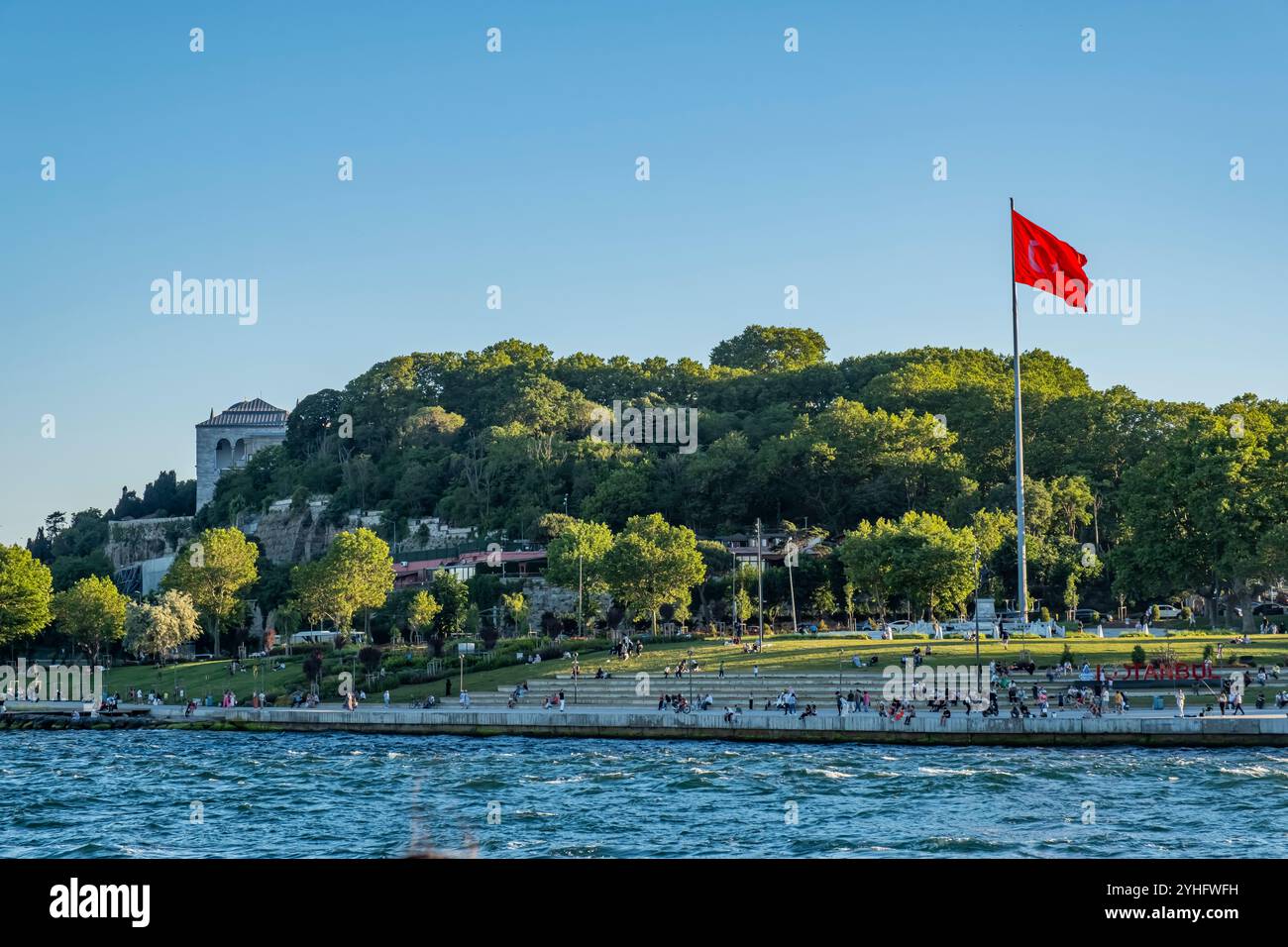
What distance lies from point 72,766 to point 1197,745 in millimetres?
36093

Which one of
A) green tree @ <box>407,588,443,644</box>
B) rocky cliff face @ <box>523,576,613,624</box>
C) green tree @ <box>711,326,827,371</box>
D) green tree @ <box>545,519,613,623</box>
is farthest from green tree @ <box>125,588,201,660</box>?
green tree @ <box>711,326,827,371</box>

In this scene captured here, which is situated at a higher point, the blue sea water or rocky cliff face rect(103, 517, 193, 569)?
rocky cliff face rect(103, 517, 193, 569)

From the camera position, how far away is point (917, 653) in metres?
55.8

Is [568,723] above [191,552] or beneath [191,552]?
beneath

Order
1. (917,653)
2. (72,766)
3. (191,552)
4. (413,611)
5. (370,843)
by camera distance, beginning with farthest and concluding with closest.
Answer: (191,552) < (413,611) < (917,653) < (72,766) < (370,843)

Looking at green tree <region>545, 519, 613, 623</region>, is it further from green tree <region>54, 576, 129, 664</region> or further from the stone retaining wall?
green tree <region>54, 576, 129, 664</region>

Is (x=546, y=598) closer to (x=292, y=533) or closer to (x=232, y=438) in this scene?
(x=292, y=533)

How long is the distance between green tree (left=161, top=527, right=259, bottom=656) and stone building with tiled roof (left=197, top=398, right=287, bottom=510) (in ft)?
159

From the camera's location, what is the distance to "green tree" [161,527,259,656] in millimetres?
87688

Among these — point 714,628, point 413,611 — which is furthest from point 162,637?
point 714,628

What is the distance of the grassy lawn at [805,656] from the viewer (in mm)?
55125

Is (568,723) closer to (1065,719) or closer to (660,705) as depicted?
(660,705)

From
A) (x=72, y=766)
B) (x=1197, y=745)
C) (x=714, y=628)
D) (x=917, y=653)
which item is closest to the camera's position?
(x=1197, y=745)
